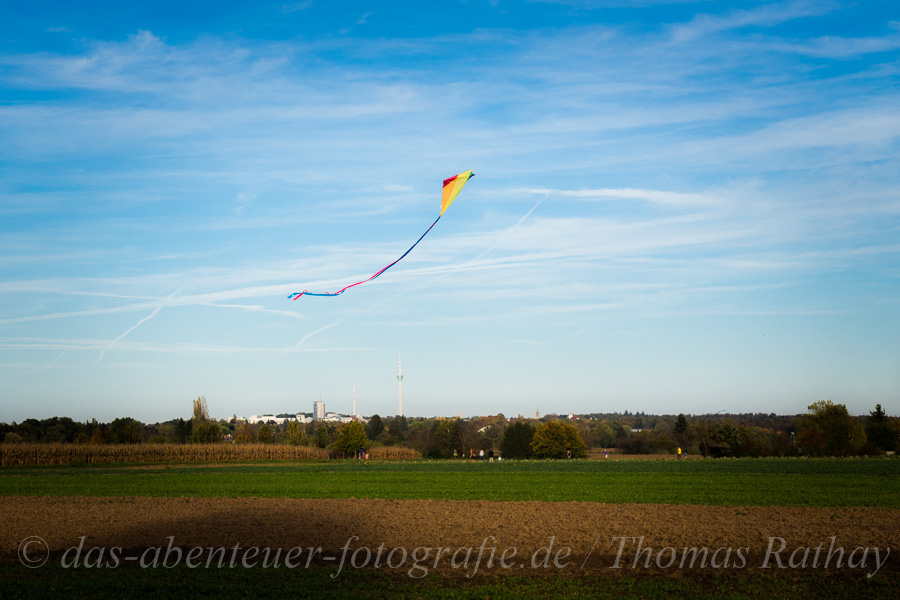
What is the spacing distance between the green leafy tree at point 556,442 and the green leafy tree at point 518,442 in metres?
1.83

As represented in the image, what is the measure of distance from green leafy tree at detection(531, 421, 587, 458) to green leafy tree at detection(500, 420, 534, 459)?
71.9 inches

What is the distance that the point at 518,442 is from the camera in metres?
96.2

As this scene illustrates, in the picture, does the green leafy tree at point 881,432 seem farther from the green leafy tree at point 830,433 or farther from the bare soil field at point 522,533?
the bare soil field at point 522,533

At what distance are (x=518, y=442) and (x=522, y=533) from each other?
262 ft

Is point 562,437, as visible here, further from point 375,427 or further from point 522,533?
point 522,533

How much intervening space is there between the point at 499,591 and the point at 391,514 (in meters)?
9.45

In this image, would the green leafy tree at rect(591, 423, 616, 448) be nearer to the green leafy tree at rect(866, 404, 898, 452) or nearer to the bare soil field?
the green leafy tree at rect(866, 404, 898, 452)

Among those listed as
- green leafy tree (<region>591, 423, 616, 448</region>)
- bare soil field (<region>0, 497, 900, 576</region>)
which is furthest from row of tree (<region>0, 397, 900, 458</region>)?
bare soil field (<region>0, 497, 900, 576</region>)

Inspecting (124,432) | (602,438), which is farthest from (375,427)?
(124,432)

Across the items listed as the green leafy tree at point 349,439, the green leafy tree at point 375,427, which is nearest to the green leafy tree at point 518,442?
the green leafy tree at point 349,439

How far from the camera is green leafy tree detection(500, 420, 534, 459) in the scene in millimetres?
95625

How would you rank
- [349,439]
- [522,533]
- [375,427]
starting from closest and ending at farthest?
[522,533] < [349,439] < [375,427]

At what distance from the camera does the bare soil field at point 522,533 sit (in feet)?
48.7

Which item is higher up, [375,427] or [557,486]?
[557,486]
